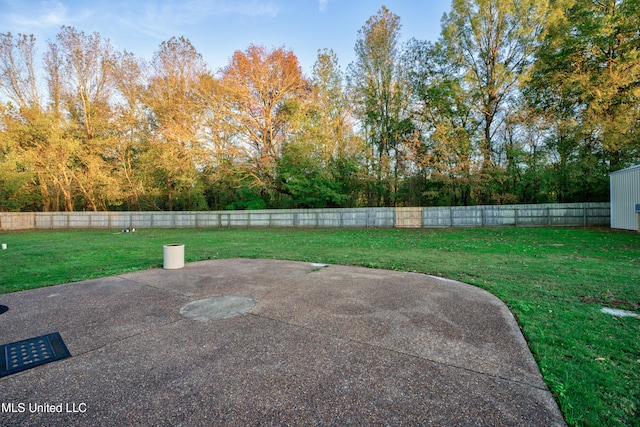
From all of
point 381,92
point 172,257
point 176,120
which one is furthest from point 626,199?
point 176,120

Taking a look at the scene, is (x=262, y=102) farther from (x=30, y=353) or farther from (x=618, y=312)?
(x=618, y=312)

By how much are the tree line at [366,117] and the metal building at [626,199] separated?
260 centimetres

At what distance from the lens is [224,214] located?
1909 cm

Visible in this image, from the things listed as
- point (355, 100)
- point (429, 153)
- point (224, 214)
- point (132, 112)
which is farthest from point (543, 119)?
point (132, 112)

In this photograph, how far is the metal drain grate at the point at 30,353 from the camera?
2.22m

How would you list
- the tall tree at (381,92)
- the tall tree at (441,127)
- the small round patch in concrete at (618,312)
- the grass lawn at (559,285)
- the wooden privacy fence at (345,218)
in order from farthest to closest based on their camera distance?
the tall tree at (381,92), the tall tree at (441,127), the wooden privacy fence at (345,218), the small round patch in concrete at (618,312), the grass lawn at (559,285)

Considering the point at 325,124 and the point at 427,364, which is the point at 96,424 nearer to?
the point at 427,364

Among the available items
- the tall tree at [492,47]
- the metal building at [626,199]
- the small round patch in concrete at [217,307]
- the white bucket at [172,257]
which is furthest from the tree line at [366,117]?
the small round patch in concrete at [217,307]

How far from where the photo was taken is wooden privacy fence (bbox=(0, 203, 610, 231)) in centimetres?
1409

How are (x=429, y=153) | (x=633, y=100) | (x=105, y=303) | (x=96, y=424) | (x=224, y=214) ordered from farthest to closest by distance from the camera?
(x=224, y=214)
(x=429, y=153)
(x=633, y=100)
(x=105, y=303)
(x=96, y=424)

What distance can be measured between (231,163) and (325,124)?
6513 millimetres

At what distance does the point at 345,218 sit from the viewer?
16.9m

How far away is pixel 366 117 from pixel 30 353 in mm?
19847

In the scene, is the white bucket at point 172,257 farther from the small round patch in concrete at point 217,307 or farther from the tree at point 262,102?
the tree at point 262,102
